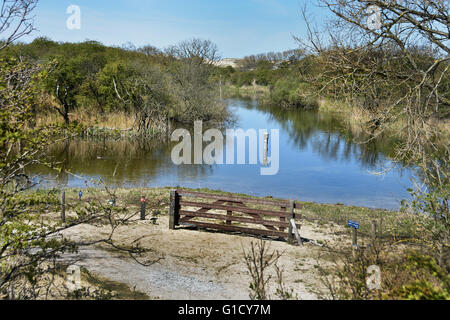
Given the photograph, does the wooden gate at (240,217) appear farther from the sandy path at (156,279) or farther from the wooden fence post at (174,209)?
the sandy path at (156,279)

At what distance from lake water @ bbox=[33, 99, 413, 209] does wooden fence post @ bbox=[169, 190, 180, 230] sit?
11.1ft

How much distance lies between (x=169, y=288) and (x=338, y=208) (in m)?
8.57

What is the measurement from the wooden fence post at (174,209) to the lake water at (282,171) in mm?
3382

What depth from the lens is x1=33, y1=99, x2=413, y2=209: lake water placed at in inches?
714

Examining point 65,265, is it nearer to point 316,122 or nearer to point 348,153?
point 348,153

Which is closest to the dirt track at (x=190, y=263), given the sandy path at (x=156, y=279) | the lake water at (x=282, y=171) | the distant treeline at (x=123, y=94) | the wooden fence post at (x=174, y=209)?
the sandy path at (x=156, y=279)

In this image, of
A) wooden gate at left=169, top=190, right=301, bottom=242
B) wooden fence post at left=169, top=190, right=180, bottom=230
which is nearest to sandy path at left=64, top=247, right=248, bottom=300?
wooden fence post at left=169, top=190, right=180, bottom=230

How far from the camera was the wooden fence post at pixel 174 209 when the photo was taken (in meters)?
12.1

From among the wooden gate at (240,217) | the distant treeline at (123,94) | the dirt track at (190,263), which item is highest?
the distant treeline at (123,94)

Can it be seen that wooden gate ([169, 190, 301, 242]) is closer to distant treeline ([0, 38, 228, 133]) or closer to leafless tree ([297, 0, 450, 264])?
leafless tree ([297, 0, 450, 264])
